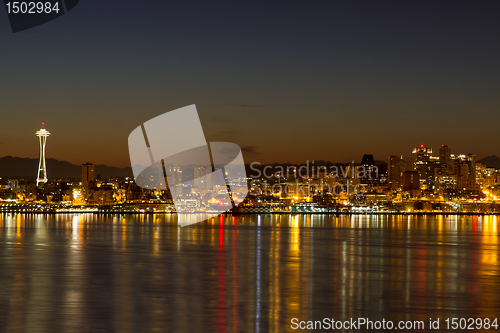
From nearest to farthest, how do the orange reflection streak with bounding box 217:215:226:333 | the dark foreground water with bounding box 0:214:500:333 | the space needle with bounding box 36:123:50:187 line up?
the orange reflection streak with bounding box 217:215:226:333, the dark foreground water with bounding box 0:214:500:333, the space needle with bounding box 36:123:50:187

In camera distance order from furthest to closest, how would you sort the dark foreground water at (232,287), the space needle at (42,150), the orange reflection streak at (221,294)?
the space needle at (42,150) → the dark foreground water at (232,287) → the orange reflection streak at (221,294)

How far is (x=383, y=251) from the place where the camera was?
33.1 metres

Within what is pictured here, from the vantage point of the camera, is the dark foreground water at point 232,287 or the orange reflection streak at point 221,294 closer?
the orange reflection streak at point 221,294

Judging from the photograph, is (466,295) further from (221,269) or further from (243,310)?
(221,269)

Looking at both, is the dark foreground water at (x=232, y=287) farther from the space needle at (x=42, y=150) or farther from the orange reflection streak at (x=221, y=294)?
the space needle at (x=42, y=150)

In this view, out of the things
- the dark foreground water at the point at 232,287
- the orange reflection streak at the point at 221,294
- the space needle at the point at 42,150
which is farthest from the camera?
the space needle at the point at 42,150

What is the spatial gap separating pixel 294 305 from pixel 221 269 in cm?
839

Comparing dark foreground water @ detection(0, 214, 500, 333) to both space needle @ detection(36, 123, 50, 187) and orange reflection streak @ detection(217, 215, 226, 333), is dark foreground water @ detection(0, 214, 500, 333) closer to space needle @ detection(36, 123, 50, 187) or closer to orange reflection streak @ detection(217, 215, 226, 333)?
orange reflection streak @ detection(217, 215, 226, 333)

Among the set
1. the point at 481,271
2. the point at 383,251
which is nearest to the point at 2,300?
the point at 481,271

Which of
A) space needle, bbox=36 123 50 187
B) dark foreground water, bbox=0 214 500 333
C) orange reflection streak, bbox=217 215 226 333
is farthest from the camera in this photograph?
space needle, bbox=36 123 50 187

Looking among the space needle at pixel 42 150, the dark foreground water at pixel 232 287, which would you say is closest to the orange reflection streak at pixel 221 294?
the dark foreground water at pixel 232 287

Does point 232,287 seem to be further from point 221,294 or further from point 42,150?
point 42,150

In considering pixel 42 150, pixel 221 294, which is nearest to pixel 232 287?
pixel 221 294

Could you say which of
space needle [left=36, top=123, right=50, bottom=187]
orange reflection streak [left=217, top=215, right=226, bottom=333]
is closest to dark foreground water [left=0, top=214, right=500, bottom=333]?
orange reflection streak [left=217, top=215, right=226, bottom=333]
